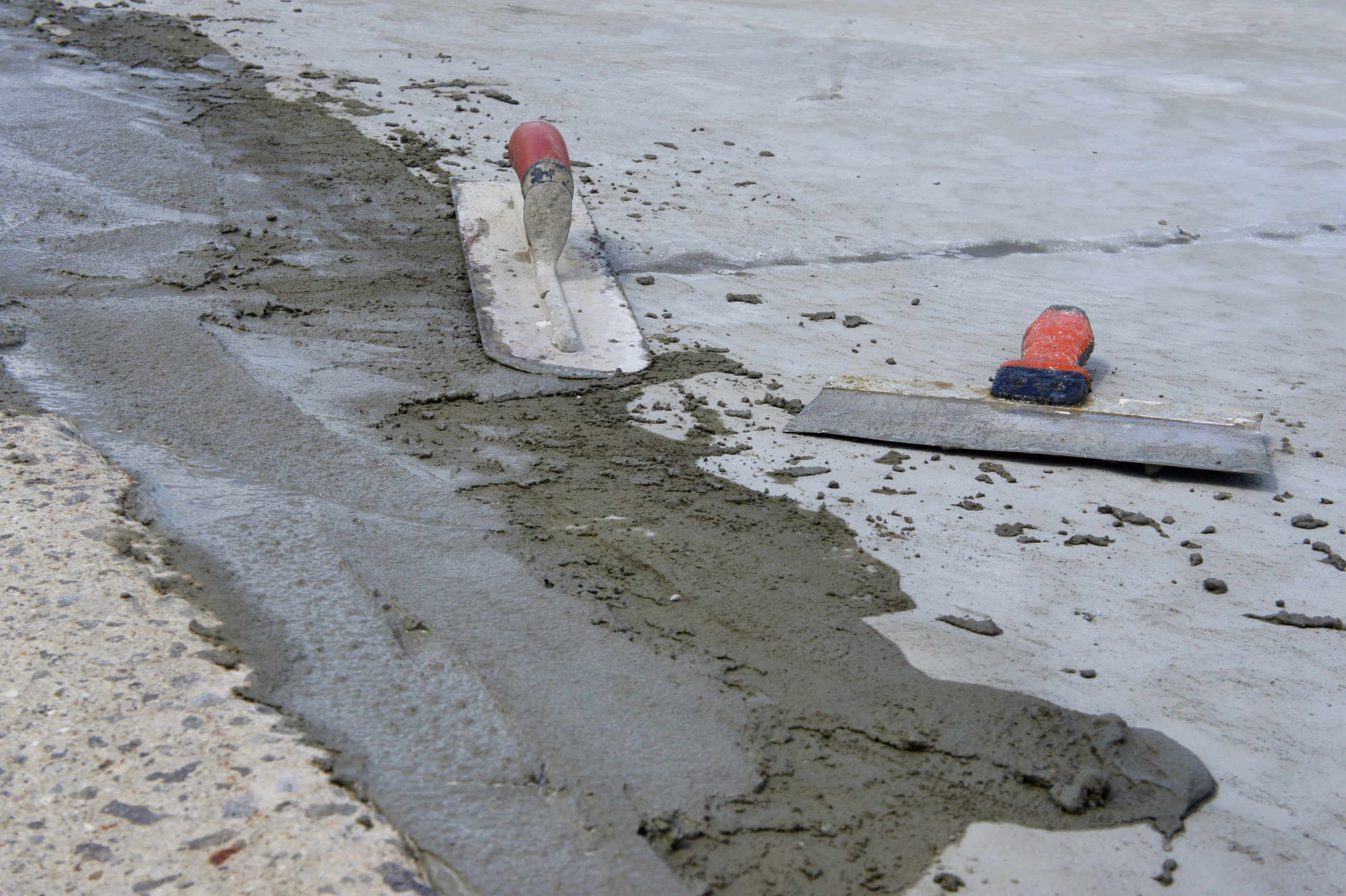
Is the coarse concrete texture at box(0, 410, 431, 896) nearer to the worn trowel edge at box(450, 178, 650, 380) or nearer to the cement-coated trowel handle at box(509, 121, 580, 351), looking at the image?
the worn trowel edge at box(450, 178, 650, 380)

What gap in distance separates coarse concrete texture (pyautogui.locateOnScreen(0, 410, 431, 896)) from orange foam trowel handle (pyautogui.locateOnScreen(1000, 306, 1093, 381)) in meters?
2.85

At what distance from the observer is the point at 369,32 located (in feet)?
26.5

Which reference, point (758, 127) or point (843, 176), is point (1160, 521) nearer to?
point (843, 176)

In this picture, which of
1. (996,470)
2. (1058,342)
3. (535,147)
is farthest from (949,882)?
(535,147)

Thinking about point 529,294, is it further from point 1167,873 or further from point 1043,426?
point 1167,873

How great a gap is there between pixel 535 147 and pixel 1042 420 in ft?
8.69

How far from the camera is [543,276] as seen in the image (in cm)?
473

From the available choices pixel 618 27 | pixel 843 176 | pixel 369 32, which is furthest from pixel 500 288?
pixel 618 27

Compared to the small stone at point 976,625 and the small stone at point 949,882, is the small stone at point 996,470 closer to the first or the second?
the small stone at point 976,625

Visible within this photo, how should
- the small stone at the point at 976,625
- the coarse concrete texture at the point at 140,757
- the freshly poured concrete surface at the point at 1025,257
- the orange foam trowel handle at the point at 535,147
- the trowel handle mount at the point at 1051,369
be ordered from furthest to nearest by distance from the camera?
the orange foam trowel handle at the point at 535,147
the trowel handle mount at the point at 1051,369
the small stone at the point at 976,625
the freshly poured concrete surface at the point at 1025,257
the coarse concrete texture at the point at 140,757

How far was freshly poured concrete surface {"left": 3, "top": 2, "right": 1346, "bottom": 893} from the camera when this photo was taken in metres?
2.62

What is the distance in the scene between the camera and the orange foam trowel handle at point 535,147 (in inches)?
192

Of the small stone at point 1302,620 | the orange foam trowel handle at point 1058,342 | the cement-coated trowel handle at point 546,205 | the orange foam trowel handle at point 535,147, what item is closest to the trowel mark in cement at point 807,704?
the small stone at point 1302,620

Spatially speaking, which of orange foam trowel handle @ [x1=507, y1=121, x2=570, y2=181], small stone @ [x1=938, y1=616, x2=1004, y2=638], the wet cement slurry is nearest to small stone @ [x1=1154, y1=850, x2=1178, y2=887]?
the wet cement slurry
